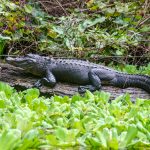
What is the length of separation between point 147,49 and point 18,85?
2.97 metres

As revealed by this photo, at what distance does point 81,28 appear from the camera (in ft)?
23.3

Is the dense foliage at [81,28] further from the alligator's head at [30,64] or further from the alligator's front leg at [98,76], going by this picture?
the alligator's front leg at [98,76]

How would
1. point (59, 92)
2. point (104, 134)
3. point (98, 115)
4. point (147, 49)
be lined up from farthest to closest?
point (147, 49), point (59, 92), point (98, 115), point (104, 134)

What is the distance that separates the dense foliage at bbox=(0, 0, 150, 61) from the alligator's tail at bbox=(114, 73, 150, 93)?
60.7 inches

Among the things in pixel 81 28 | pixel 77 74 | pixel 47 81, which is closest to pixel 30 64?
pixel 47 81

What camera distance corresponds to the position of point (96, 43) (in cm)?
694

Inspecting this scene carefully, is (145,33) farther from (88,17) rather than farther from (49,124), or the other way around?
(49,124)

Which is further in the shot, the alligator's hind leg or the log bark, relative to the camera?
the alligator's hind leg

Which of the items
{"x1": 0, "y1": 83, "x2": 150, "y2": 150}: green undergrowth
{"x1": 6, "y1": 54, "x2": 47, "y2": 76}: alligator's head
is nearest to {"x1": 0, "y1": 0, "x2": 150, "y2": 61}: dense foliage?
{"x1": 6, "y1": 54, "x2": 47, "y2": 76}: alligator's head

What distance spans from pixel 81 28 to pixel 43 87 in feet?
7.21

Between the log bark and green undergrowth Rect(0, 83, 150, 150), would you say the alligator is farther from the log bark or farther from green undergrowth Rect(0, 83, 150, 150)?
green undergrowth Rect(0, 83, 150, 150)

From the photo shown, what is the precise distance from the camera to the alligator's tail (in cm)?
522

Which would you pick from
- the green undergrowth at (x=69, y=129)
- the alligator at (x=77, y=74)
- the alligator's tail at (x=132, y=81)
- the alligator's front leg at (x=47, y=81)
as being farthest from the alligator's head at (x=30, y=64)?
the green undergrowth at (x=69, y=129)

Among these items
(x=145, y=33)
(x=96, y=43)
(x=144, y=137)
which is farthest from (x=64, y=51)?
(x=144, y=137)
